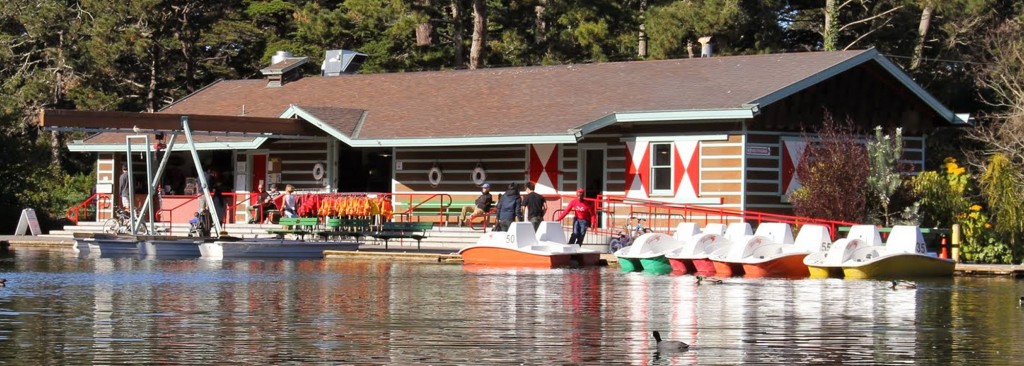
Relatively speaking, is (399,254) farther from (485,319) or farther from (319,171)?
(485,319)

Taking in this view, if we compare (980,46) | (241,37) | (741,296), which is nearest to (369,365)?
(741,296)

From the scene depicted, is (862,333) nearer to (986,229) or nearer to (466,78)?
(986,229)

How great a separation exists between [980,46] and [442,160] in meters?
17.9

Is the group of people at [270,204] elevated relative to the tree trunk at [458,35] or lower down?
lower down

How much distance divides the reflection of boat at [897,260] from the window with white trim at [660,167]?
10090 mm

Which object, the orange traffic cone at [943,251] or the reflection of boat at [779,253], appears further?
the orange traffic cone at [943,251]

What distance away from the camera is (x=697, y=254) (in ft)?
98.0

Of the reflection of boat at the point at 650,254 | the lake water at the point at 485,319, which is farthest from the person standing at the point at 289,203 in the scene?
the reflection of boat at the point at 650,254

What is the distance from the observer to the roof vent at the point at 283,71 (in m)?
50.9

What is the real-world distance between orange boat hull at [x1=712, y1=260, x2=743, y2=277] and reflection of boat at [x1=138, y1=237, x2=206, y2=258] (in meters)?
10.9

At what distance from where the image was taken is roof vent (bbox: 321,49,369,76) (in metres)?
51.8

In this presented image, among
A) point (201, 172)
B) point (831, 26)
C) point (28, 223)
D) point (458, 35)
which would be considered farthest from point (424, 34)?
point (201, 172)

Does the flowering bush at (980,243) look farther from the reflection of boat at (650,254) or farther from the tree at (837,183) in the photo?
the reflection of boat at (650,254)

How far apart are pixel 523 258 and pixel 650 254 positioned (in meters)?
2.80
